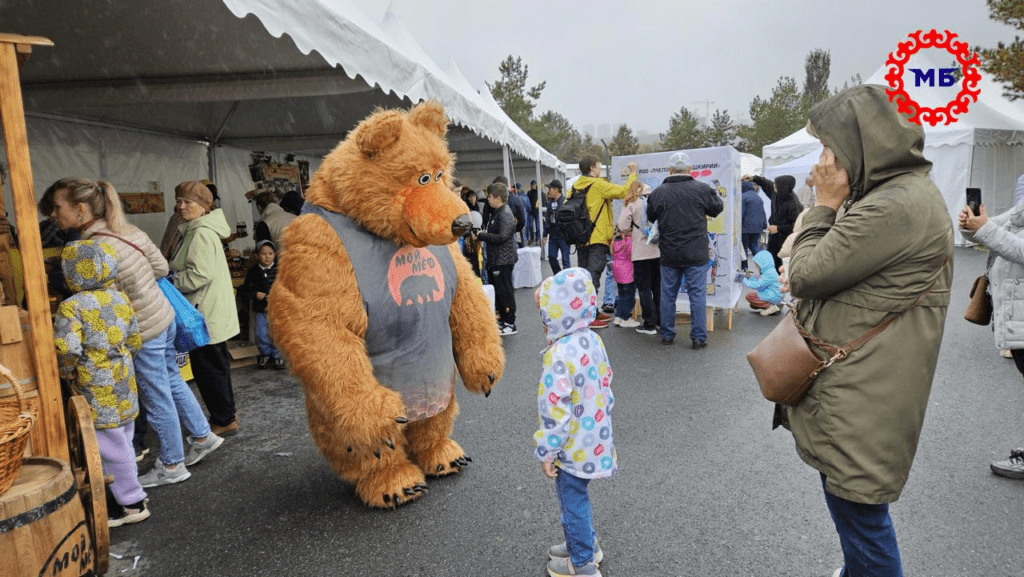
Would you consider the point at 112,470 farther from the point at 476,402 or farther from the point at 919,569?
the point at 919,569

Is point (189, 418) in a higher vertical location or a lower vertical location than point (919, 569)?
higher

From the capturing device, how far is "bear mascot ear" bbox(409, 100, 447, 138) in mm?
3250

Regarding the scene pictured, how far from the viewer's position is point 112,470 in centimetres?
318

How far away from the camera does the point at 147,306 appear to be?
11.3ft

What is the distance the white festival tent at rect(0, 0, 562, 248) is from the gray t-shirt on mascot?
3.99 ft

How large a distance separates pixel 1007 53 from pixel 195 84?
1514cm

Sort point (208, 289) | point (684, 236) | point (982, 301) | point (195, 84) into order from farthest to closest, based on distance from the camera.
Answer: point (684, 236)
point (195, 84)
point (208, 289)
point (982, 301)

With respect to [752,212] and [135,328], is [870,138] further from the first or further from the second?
[752,212]

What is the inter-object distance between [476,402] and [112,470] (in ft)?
8.25

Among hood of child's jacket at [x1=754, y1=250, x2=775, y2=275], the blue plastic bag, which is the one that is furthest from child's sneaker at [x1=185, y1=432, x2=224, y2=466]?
hood of child's jacket at [x1=754, y1=250, x2=775, y2=275]

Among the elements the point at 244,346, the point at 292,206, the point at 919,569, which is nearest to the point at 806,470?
the point at 919,569

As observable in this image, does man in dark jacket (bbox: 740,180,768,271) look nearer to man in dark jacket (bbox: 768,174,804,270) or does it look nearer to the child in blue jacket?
man in dark jacket (bbox: 768,174,804,270)

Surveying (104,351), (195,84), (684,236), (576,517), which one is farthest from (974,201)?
(195,84)

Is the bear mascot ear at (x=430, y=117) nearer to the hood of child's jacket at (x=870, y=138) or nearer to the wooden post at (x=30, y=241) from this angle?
the wooden post at (x=30, y=241)
